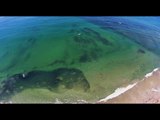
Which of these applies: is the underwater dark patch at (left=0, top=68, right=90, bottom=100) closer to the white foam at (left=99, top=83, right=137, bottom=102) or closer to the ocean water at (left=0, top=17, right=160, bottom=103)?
the ocean water at (left=0, top=17, right=160, bottom=103)

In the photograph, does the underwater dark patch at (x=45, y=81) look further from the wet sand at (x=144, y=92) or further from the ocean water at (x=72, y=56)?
the wet sand at (x=144, y=92)

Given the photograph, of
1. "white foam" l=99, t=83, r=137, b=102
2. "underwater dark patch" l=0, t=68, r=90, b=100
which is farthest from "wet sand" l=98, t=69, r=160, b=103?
"underwater dark patch" l=0, t=68, r=90, b=100

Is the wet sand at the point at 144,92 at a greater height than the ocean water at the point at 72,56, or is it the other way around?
the ocean water at the point at 72,56

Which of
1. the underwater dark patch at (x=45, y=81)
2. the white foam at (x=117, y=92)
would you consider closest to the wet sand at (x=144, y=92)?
the white foam at (x=117, y=92)
